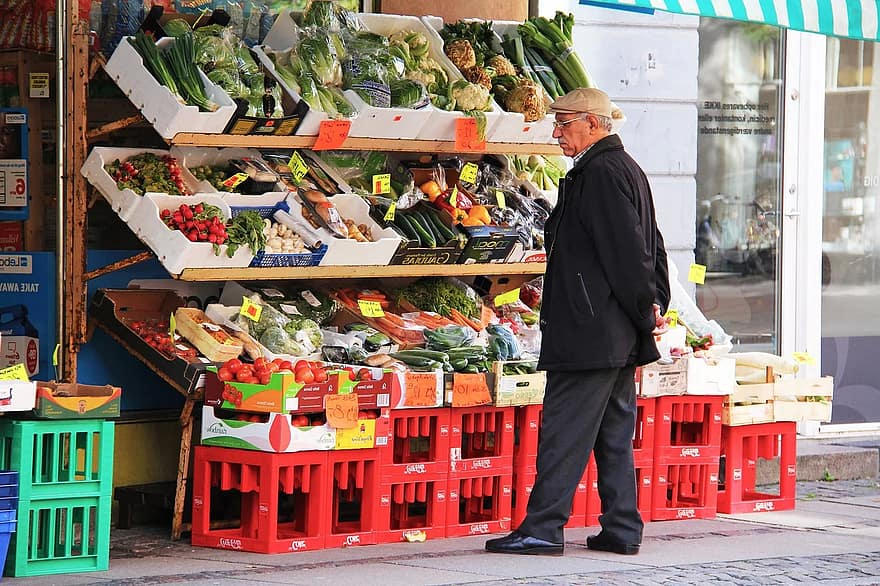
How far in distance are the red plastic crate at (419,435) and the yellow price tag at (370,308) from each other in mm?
806

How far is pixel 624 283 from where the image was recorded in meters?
7.18

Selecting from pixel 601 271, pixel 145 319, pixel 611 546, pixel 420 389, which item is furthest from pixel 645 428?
pixel 145 319

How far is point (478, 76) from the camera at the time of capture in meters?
8.73

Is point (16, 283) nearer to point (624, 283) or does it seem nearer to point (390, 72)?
point (390, 72)

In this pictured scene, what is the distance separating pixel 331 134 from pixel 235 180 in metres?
0.52

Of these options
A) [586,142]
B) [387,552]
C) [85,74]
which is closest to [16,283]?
[85,74]

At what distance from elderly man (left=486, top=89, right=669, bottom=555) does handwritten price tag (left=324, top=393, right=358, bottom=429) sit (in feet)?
2.80

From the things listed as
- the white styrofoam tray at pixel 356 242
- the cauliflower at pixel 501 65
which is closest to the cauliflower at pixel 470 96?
the cauliflower at pixel 501 65

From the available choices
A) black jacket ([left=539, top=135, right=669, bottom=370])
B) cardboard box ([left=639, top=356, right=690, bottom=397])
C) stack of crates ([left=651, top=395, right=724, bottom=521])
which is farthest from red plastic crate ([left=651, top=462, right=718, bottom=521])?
black jacket ([left=539, top=135, right=669, bottom=370])

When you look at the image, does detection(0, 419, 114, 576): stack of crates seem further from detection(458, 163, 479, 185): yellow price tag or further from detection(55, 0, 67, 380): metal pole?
detection(458, 163, 479, 185): yellow price tag

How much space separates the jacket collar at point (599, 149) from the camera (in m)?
7.34

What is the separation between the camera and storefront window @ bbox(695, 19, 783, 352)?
1092 cm

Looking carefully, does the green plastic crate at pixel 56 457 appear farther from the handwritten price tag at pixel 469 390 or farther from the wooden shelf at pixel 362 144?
the handwritten price tag at pixel 469 390

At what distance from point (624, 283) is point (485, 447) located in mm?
1462
